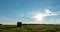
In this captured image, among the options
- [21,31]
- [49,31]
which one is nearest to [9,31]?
[21,31]

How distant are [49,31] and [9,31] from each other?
946 centimetres

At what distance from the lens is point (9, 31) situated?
2650cm

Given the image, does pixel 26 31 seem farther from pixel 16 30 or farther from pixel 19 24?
pixel 19 24

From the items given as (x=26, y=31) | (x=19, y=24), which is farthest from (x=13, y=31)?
(x=19, y=24)

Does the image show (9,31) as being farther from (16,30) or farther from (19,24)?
(19,24)

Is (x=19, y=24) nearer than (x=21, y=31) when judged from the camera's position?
No

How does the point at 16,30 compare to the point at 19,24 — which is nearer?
the point at 16,30

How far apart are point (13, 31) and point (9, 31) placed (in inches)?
45.0

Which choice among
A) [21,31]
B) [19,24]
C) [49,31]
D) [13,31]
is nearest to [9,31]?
[13,31]

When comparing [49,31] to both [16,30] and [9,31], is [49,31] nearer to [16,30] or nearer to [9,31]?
[16,30]

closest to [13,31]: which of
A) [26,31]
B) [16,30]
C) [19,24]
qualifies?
[16,30]

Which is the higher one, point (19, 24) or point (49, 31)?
point (19, 24)

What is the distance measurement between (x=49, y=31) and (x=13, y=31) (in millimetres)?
8376

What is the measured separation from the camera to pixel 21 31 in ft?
84.3
